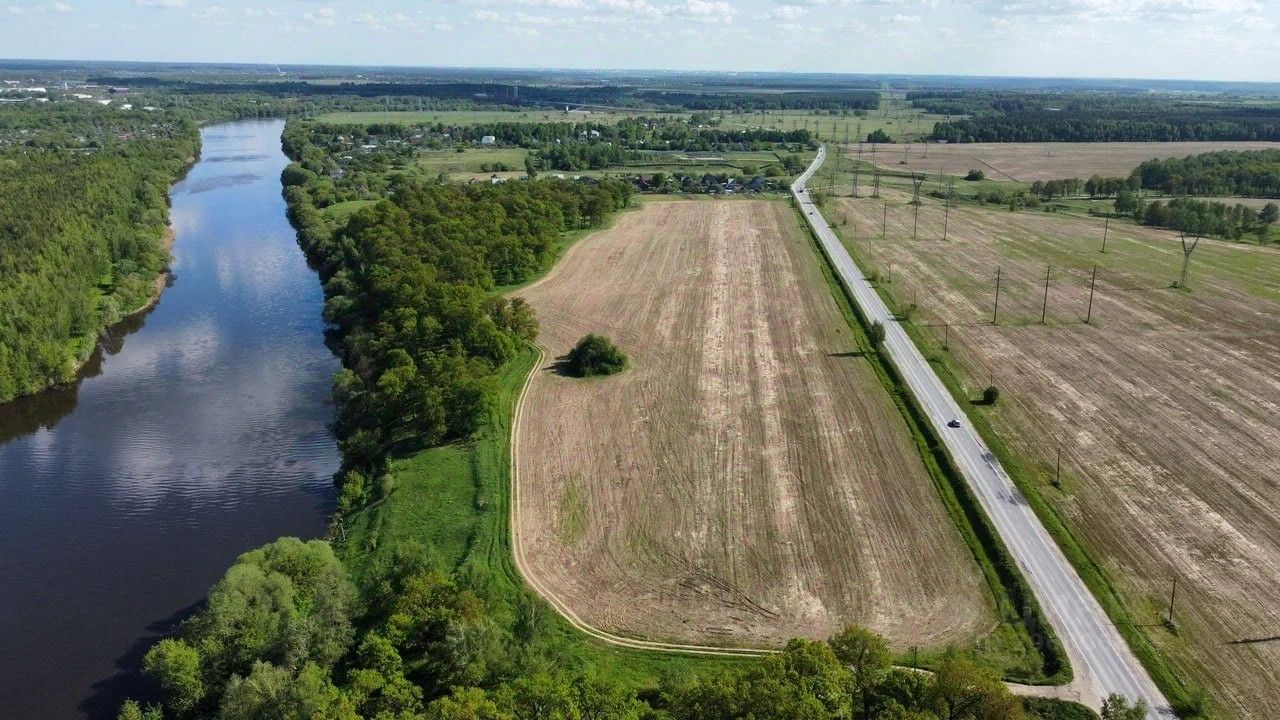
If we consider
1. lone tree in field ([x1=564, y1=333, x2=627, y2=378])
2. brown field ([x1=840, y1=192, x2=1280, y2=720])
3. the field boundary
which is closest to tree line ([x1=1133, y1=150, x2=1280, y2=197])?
Result: brown field ([x1=840, y1=192, x2=1280, y2=720])

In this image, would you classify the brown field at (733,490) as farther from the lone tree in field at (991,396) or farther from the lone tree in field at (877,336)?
the lone tree in field at (991,396)

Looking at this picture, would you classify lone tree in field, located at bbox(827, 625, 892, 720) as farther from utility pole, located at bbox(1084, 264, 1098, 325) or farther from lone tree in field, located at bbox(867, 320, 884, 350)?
utility pole, located at bbox(1084, 264, 1098, 325)

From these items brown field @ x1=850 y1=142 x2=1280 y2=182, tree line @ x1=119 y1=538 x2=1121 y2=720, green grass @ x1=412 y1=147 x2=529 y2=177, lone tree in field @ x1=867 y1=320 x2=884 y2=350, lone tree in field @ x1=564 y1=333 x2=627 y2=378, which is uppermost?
→ brown field @ x1=850 y1=142 x2=1280 y2=182

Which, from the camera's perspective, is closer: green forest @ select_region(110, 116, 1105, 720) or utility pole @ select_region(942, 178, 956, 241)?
green forest @ select_region(110, 116, 1105, 720)

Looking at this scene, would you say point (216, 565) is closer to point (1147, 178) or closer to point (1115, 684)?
point (1115, 684)

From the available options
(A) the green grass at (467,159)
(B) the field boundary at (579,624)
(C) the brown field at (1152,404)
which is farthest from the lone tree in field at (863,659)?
(A) the green grass at (467,159)
